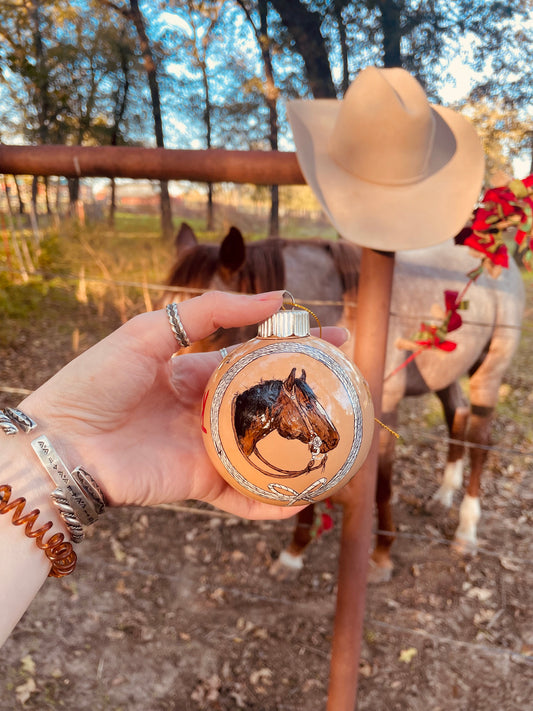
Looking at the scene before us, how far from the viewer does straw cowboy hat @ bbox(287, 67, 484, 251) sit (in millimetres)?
1295

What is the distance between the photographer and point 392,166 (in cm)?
132

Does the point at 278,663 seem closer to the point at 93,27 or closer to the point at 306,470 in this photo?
the point at 306,470

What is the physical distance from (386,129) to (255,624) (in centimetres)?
250

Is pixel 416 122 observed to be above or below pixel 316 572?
above

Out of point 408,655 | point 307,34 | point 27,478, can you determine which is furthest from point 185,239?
point 307,34

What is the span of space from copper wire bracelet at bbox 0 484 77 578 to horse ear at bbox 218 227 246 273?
1460mm

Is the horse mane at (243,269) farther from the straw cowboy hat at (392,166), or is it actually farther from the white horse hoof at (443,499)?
the white horse hoof at (443,499)

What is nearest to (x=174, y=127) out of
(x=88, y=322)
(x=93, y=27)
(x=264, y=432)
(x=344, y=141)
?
(x=93, y=27)

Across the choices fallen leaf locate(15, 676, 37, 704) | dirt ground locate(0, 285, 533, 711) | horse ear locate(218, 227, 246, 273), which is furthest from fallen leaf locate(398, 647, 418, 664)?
horse ear locate(218, 227, 246, 273)

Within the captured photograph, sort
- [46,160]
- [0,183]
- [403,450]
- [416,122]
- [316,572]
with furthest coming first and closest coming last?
[0,183], [403,450], [316,572], [46,160], [416,122]

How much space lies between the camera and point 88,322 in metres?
5.98

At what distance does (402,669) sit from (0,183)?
641 cm

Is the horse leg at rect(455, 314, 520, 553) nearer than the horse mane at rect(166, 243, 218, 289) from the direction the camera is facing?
No

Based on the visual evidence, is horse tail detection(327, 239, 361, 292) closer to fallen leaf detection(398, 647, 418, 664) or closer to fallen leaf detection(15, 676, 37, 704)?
fallen leaf detection(398, 647, 418, 664)
